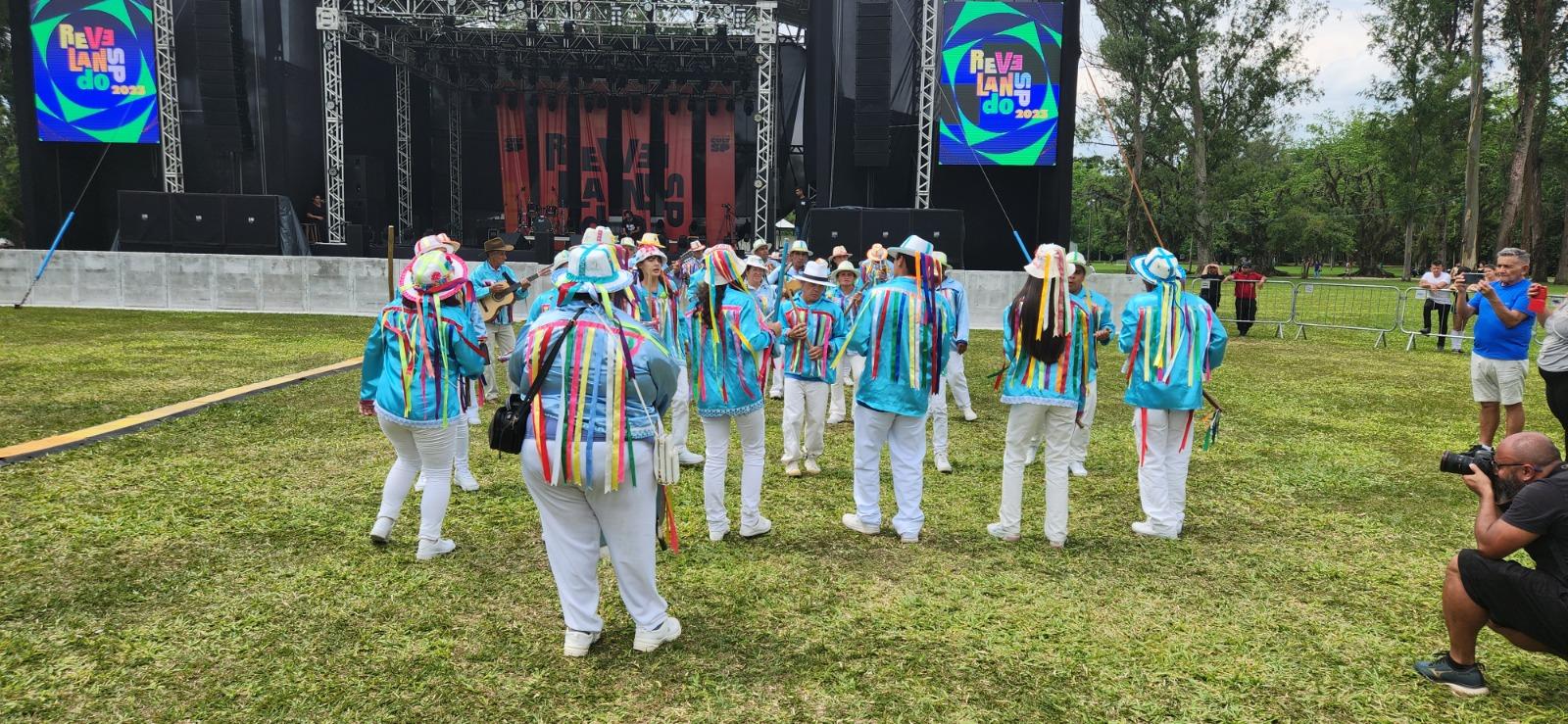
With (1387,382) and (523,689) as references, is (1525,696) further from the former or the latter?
(1387,382)

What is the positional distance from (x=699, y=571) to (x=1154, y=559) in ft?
8.14

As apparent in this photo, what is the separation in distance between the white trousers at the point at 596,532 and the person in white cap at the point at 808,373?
9.84 feet

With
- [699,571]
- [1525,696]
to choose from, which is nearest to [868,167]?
[699,571]

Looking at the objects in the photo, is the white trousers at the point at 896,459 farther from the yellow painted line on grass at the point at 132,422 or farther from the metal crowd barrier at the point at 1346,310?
the metal crowd barrier at the point at 1346,310

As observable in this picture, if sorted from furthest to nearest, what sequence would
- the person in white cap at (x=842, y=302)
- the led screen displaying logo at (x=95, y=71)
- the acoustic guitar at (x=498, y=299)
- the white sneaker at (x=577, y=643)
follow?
1. the led screen displaying logo at (x=95, y=71)
2. the acoustic guitar at (x=498, y=299)
3. the person in white cap at (x=842, y=302)
4. the white sneaker at (x=577, y=643)

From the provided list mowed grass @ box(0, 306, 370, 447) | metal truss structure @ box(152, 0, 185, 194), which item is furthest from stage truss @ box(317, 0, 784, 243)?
mowed grass @ box(0, 306, 370, 447)

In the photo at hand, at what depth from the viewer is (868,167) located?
18.8 meters

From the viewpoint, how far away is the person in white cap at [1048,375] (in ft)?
16.3

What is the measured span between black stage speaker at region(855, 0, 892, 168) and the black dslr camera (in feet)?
50.6

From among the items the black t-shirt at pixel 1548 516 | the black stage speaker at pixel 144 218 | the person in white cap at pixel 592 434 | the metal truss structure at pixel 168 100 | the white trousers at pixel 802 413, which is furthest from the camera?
the metal truss structure at pixel 168 100

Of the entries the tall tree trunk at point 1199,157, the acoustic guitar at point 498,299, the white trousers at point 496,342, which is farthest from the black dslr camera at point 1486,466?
the tall tree trunk at point 1199,157

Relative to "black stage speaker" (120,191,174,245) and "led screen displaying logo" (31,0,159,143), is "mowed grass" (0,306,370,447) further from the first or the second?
"led screen displaying logo" (31,0,159,143)

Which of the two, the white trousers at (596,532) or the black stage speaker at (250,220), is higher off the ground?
the black stage speaker at (250,220)

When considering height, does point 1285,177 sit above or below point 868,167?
above
